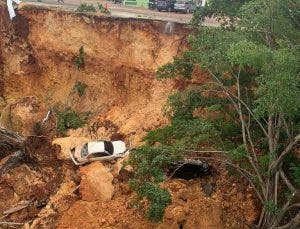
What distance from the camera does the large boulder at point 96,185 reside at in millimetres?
17406

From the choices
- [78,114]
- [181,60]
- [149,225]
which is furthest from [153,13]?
[149,225]

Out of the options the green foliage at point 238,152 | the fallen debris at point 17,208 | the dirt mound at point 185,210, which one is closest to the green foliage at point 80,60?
the fallen debris at point 17,208

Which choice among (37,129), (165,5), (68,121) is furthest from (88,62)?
(165,5)

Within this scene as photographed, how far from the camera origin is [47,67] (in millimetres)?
24844

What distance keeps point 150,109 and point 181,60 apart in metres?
5.65

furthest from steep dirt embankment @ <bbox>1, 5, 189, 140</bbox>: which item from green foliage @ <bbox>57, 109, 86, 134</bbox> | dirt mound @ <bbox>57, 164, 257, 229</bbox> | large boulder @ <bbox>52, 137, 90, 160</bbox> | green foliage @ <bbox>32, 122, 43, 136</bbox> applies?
dirt mound @ <bbox>57, 164, 257, 229</bbox>

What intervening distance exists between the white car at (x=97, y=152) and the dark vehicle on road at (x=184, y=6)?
15.9m

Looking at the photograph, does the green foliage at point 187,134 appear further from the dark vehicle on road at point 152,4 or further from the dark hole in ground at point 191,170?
the dark vehicle on road at point 152,4

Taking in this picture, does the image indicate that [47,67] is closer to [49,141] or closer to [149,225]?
[49,141]

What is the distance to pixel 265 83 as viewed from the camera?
12.1 m

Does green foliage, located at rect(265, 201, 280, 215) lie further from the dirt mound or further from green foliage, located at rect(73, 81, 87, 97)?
green foliage, located at rect(73, 81, 87, 97)

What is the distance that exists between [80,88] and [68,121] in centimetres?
197

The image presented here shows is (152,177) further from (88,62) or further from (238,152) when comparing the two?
(88,62)

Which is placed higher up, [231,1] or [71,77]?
[231,1]
